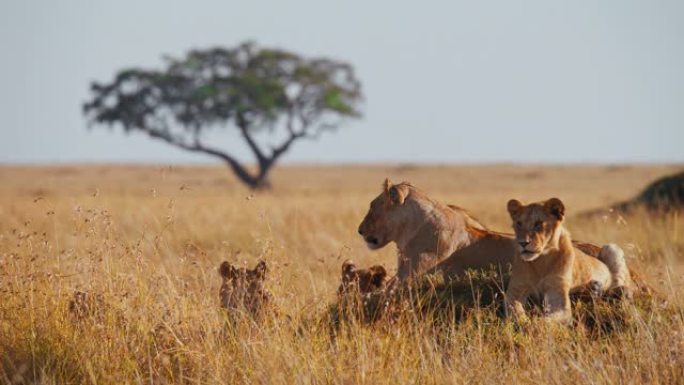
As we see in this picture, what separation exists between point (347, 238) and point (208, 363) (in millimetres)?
10246

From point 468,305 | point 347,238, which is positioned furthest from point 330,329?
point 347,238

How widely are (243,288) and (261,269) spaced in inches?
6.9

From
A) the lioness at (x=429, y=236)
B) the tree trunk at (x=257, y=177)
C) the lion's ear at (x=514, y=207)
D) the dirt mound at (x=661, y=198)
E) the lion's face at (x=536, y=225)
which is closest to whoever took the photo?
the lion's face at (x=536, y=225)

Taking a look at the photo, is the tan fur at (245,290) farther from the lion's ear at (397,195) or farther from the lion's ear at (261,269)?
the lion's ear at (397,195)

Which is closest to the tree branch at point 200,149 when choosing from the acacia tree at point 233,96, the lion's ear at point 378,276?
the acacia tree at point 233,96

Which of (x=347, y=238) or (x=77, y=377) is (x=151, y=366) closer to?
(x=77, y=377)

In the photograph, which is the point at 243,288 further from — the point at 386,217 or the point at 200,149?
the point at 200,149

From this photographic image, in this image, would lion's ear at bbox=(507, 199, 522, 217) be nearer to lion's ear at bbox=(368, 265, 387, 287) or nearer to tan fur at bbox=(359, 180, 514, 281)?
tan fur at bbox=(359, 180, 514, 281)

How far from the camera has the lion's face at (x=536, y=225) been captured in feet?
21.4

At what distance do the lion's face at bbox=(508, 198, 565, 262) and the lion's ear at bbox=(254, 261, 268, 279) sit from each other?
1.65 m

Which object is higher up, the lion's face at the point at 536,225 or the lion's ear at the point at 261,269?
the lion's face at the point at 536,225

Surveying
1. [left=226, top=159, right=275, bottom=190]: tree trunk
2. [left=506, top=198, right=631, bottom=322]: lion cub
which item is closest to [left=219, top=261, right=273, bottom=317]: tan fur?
[left=506, top=198, right=631, bottom=322]: lion cub

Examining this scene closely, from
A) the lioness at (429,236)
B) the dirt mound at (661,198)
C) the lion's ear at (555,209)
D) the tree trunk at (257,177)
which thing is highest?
the lion's ear at (555,209)

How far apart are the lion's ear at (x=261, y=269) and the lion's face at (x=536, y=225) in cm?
165
